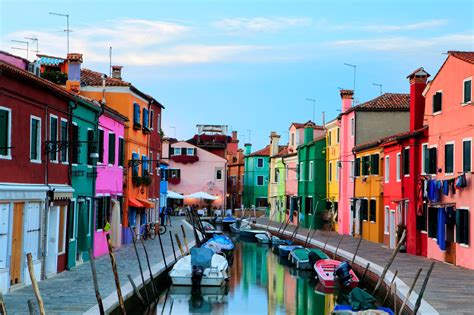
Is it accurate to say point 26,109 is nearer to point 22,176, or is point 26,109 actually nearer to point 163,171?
point 22,176

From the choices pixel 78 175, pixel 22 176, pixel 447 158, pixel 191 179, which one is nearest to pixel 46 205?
pixel 22 176

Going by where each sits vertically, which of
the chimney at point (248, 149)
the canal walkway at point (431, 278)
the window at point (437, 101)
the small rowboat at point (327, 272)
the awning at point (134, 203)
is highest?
the chimney at point (248, 149)

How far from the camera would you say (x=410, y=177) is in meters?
32.0

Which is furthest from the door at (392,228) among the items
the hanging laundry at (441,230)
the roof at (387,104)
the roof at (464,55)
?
the roof at (464,55)

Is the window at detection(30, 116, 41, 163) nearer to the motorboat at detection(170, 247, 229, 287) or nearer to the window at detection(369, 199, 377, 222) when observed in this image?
the motorboat at detection(170, 247, 229, 287)

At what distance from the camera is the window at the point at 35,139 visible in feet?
66.2

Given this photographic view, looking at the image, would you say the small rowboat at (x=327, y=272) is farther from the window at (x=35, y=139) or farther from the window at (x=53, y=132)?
the window at (x=35, y=139)

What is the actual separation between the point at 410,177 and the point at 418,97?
366cm

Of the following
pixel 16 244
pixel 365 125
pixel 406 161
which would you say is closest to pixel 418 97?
pixel 406 161

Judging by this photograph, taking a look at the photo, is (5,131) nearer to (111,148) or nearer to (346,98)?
(111,148)

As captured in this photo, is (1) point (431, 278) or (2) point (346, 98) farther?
(2) point (346, 98)

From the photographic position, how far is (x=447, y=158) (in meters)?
27.8

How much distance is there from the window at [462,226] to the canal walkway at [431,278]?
103cm

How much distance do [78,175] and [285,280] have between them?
1092 cm
